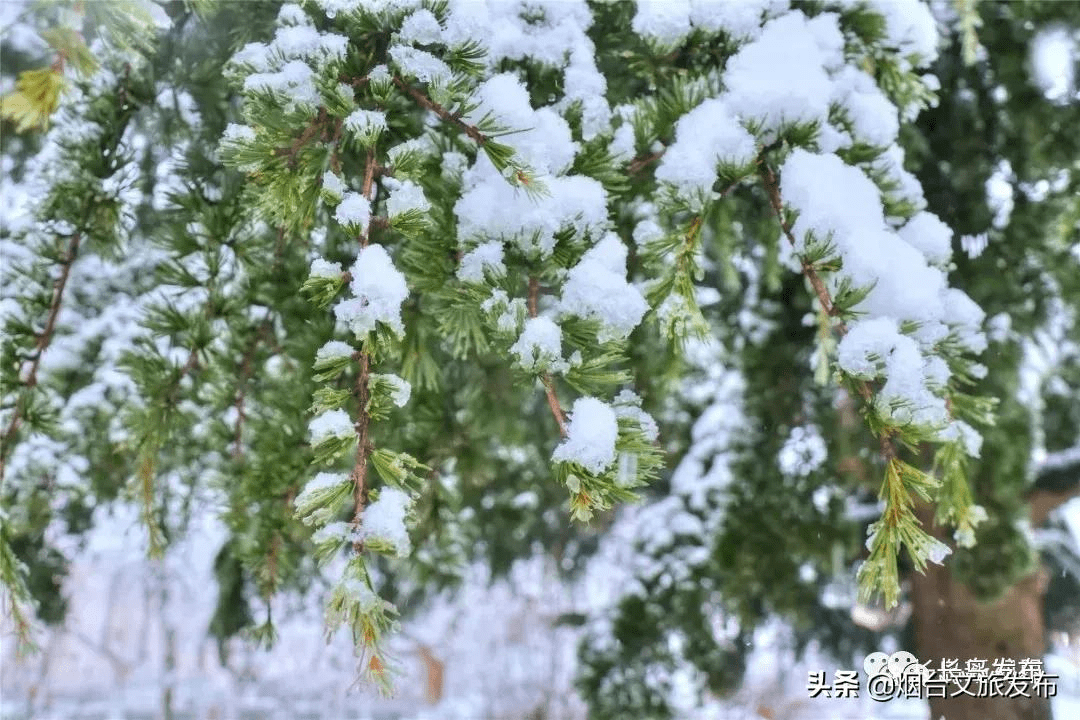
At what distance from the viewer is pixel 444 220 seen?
69 centimetres

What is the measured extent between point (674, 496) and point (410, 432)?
5.26 ft

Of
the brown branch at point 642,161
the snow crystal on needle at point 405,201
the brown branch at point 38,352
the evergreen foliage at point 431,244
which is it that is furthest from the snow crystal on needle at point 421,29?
the brown branch at point 38,352

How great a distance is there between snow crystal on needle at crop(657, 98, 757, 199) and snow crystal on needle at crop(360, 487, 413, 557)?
373 millimetres

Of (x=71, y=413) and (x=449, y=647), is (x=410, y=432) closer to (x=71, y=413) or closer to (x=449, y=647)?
(x=71, y=413)

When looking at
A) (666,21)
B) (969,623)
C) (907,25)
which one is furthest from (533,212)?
(969,623)

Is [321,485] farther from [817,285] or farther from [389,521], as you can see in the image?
[817,285]

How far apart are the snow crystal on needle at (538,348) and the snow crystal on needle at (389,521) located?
0.43 feet

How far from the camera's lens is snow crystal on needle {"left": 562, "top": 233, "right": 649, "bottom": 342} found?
63 cm

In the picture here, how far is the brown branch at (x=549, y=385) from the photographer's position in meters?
0.58

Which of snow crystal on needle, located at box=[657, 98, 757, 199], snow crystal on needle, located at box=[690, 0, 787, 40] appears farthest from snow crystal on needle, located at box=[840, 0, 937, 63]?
snow crystal on needle, located at box=[657, 98, 757, 199]

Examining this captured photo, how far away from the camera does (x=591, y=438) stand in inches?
22.5

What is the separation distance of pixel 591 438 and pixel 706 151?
30cm

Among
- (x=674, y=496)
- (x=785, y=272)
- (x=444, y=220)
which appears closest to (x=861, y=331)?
(x=444, y=220)

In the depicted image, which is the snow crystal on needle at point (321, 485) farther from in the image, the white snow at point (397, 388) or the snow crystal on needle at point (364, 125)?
the snow crystal on needle at point (364, 125)
